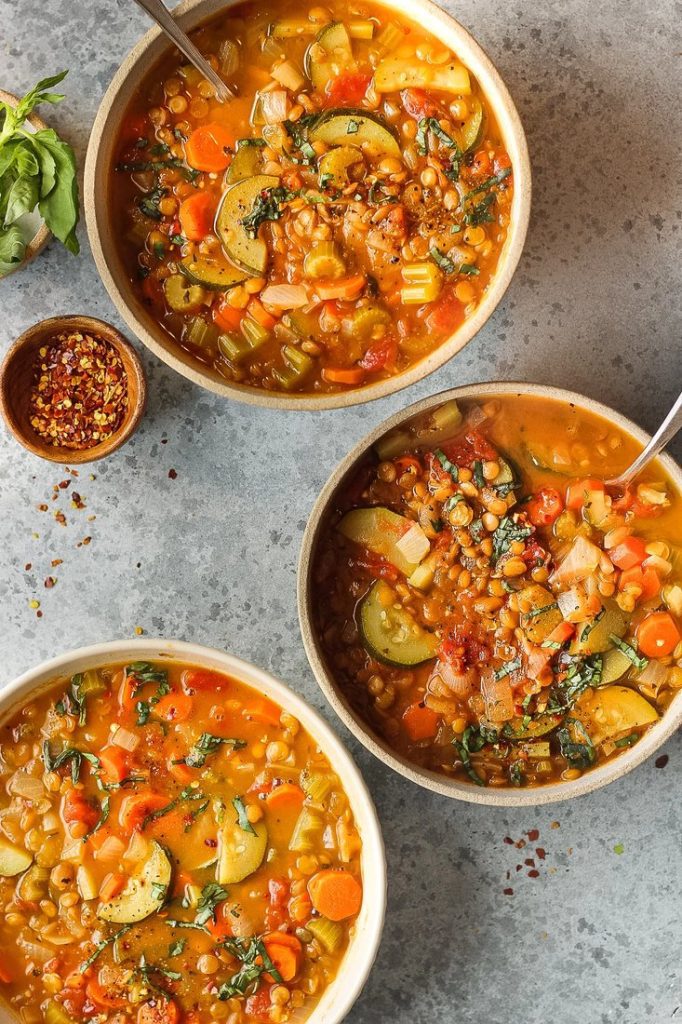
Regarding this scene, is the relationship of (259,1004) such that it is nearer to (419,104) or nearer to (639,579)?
(639,579)

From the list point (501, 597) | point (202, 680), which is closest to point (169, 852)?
point (202, 680)

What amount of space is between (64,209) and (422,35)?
129 cm

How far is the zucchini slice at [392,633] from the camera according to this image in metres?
3.26

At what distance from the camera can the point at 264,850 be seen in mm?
3320

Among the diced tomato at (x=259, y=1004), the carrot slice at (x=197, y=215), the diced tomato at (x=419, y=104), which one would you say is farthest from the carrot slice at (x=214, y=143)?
the diced tomato at (x=259, y=1004)

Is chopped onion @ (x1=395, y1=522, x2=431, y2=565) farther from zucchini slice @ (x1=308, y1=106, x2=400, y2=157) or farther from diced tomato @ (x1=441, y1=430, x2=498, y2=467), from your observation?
zucchini slice @ (x1=308, y1=106, x2=400, y2=157)

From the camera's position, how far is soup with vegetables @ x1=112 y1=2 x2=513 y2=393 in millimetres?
3027

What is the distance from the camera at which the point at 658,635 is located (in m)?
3.22

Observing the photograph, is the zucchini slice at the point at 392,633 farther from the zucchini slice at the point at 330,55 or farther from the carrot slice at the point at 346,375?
the zucchini slice at the point at 330,55

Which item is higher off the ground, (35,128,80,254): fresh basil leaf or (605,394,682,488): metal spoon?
(35,128,80,254): fresh basil leaf

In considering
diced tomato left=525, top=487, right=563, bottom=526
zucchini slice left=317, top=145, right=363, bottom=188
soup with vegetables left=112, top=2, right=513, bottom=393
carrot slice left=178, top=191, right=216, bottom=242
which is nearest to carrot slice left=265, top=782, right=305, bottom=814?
diced tomato left=525, top=487, right=563, bottom=526

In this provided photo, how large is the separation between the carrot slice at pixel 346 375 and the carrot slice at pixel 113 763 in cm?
149

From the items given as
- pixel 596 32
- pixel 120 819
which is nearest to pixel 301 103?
pixel 596 32

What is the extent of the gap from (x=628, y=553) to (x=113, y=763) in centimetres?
191
